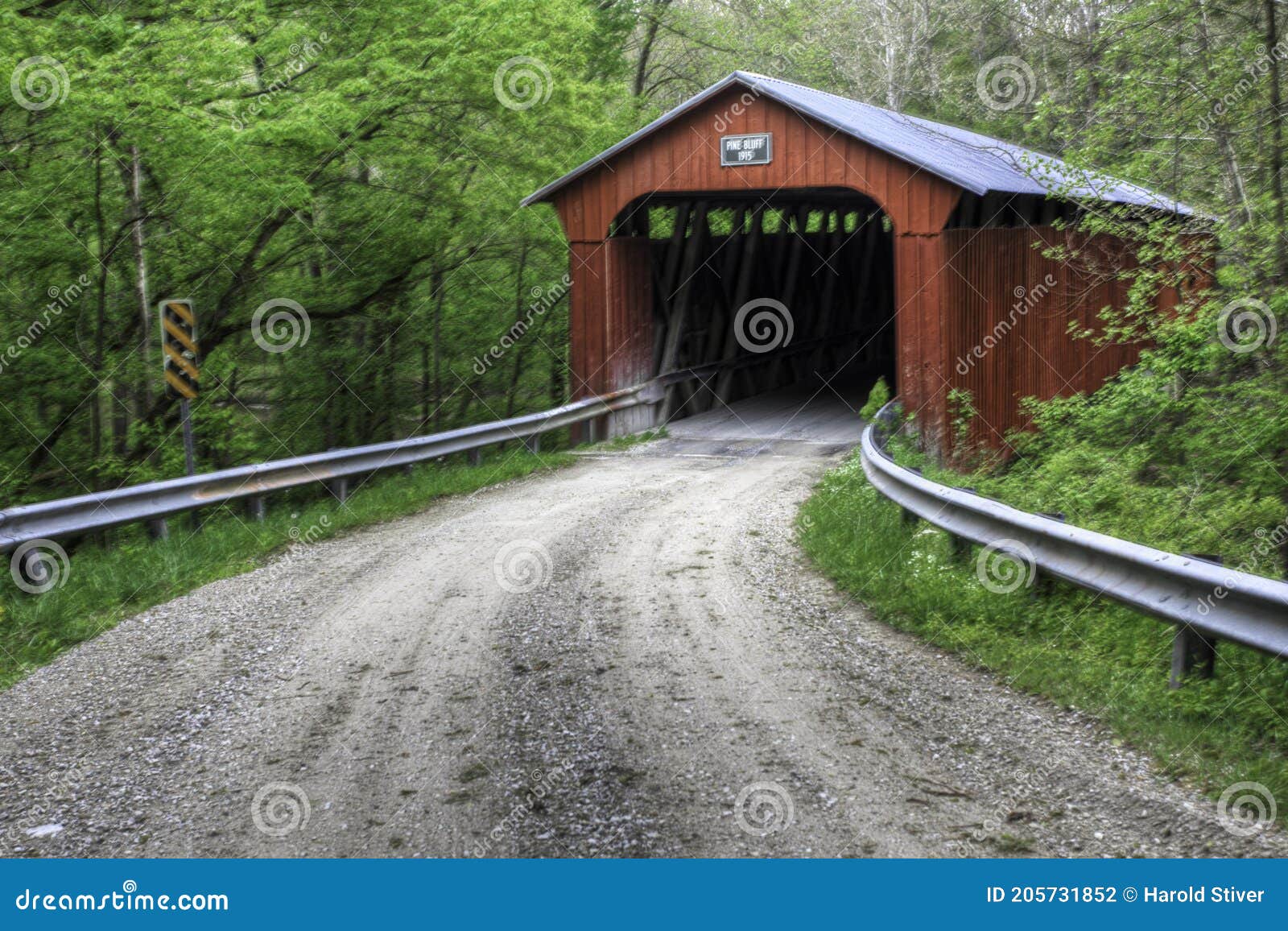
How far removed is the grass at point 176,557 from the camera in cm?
675

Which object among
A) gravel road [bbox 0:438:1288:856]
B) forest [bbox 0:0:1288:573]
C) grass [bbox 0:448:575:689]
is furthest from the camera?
forest [bbox 0:0:1288:573]

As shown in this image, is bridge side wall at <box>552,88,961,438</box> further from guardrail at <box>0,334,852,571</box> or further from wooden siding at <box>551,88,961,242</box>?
guardrail at <box>0,334,852,571</box>

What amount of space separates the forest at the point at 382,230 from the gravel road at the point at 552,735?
242 cm

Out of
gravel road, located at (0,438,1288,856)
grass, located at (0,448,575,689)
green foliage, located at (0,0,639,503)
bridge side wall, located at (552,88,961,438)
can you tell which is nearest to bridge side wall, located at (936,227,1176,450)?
bridge side wall, located at (552,88,961,438)

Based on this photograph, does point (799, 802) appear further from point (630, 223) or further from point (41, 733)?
point (630, 223)

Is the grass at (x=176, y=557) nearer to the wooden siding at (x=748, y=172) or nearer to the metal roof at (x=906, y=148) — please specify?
the wooden siding at (x=748, y=172)

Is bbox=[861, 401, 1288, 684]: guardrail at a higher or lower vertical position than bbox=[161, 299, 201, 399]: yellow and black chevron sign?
lower

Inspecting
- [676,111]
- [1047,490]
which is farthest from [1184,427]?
[676,111]

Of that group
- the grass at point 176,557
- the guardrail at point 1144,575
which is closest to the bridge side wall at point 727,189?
the grass at point 176,557

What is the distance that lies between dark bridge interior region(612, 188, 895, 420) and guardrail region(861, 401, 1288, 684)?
9.69 meters

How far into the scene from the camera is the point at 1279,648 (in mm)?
4332

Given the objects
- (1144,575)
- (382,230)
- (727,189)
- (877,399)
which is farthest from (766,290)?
(1144,575)

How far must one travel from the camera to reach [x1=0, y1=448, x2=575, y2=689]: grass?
22.2ft

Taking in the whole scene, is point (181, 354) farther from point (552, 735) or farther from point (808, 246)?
point (808, 246)
